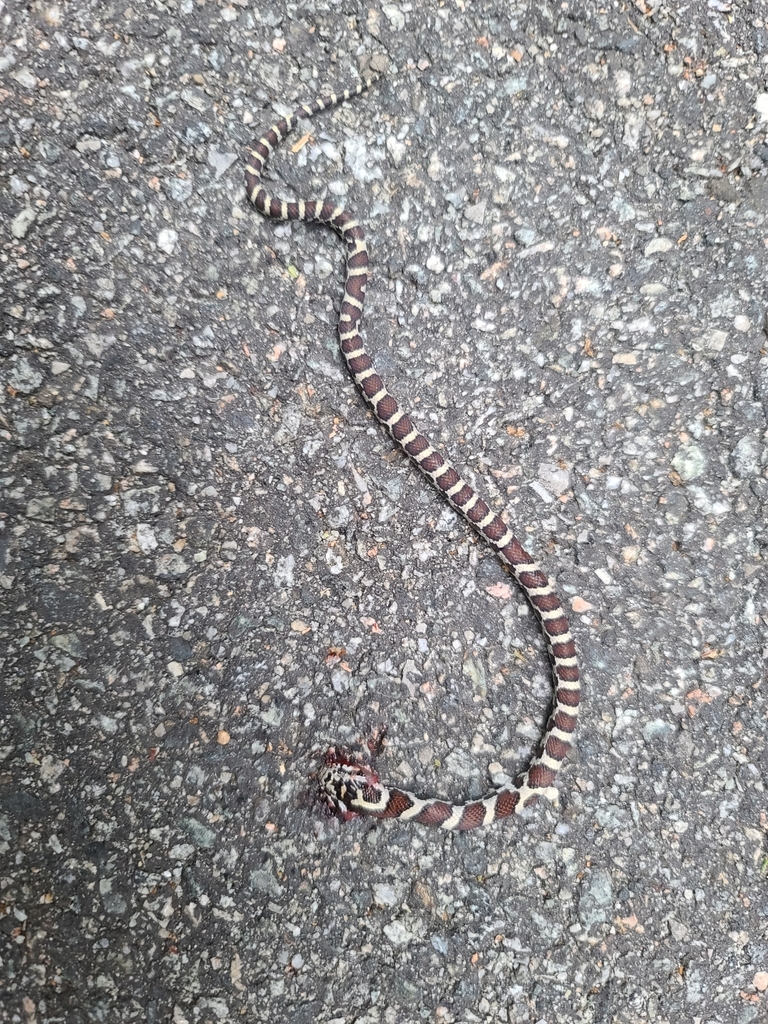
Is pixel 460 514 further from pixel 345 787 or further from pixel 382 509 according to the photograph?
pixel 345 787

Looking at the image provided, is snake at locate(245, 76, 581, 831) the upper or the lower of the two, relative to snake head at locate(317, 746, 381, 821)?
upper

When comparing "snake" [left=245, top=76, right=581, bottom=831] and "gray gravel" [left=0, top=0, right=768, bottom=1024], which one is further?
"snake" [left=245, top=76, right=581, bottom=831]

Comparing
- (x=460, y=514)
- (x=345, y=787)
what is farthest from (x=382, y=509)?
(x=345, y=787)

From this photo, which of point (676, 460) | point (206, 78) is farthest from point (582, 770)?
point (206, 78)

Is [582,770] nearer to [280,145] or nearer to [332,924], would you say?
[332,924]

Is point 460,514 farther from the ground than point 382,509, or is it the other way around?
point 460,514
